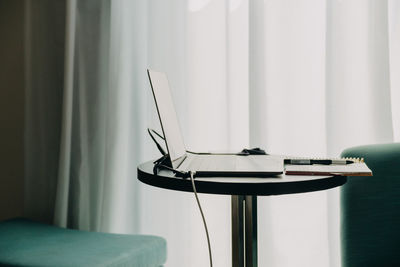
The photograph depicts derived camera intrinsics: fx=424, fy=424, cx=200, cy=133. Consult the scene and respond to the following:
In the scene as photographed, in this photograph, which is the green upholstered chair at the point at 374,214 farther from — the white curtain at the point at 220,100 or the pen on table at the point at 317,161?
the white curtain at the point at 220,100

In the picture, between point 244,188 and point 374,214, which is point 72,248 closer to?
point 244,188

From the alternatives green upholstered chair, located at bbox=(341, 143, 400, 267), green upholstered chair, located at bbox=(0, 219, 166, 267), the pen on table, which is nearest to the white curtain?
green upholstered chair, located at bbox=(0, 219, 166, 267)

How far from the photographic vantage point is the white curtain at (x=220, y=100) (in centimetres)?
150

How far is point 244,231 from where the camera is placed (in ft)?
3.42

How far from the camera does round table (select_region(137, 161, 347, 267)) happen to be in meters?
0.80

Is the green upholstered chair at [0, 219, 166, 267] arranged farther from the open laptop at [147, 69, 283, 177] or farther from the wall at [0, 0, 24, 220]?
the wall at [0, 0, 24, 220]

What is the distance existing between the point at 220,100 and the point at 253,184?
2.96 ft

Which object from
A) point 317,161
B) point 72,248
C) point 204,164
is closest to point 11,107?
point 72,248

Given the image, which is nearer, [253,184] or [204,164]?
[253,184]

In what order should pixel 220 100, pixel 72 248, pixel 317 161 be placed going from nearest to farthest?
1. pixel 317 161
2. pixel 72 248
3. pixel 220 100

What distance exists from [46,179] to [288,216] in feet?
3.54

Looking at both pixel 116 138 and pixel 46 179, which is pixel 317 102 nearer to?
pixel 116 138

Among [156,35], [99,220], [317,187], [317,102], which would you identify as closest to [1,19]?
[156,35]

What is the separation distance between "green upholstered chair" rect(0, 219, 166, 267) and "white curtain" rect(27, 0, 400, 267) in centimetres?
24
